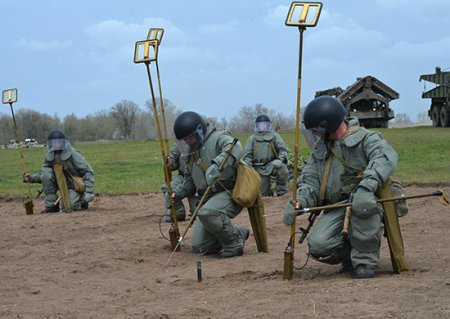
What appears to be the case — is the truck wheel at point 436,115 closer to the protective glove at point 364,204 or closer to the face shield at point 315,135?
the face shield at point 315,135

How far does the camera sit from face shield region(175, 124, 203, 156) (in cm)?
954

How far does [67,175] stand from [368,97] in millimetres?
23443

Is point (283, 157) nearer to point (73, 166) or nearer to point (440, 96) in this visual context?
point (73, 166)

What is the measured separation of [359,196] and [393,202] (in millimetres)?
482

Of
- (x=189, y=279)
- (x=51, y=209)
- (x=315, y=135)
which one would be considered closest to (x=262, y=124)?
(x=51, y=209)

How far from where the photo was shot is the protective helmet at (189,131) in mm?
9477

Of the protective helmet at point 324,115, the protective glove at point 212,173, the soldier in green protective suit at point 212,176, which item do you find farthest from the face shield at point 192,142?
the protective helmet at point 324,115

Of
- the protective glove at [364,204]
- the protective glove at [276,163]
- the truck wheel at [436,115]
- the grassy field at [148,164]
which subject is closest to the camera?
the protective glove at [364,204]

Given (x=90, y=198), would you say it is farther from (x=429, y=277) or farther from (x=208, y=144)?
(x=429, y=277)

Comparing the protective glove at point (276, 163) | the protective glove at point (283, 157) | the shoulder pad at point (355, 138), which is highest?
the shoulder pad at point (355, 138)

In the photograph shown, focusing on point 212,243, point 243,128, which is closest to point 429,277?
point 212,243

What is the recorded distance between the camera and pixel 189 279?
26.8ft

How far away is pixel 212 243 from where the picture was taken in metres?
9.93

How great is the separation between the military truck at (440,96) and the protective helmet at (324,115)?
29.3 metres
